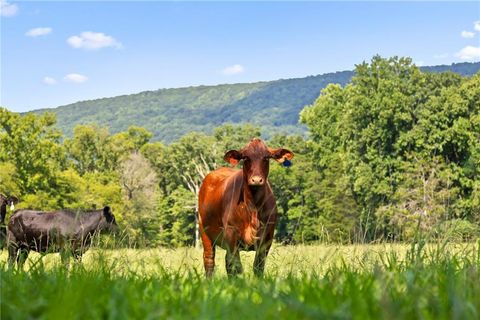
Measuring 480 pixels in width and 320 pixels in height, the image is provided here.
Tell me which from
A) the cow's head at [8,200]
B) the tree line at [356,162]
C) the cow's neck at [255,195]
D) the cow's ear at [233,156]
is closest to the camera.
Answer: the cow's neck at [255,195]

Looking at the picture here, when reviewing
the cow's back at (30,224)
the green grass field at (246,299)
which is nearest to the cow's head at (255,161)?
the green grass field at (246,299)

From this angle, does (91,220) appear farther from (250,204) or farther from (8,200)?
(250,204)

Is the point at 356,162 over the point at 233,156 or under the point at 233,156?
under

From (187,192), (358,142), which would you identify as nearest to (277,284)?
(358,142)

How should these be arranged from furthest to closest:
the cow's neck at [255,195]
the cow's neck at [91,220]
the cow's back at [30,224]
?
1. the cow's neck at [91,220]
2. the cow's back at [30,224]
3. the cow's neck at [255,195]

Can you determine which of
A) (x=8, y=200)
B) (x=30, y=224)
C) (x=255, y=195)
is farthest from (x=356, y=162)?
(x=255, y=195)

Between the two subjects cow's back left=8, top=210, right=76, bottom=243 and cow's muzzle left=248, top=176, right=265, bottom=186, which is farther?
cow's back left=8, top=210, right=76, bottom=243

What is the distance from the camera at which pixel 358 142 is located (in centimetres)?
5072

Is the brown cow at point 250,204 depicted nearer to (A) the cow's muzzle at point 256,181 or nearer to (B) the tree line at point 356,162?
(A) the cow's muzzle at point 256,181

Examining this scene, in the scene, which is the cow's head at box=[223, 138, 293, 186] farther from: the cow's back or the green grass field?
the cow's back

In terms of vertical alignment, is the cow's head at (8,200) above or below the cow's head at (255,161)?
below

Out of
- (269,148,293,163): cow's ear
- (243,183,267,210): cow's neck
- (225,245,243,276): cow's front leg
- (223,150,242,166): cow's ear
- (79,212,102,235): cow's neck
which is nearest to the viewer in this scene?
(225,245,243,276): cow's front leg

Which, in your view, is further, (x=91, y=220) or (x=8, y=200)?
(x=8, y=200)

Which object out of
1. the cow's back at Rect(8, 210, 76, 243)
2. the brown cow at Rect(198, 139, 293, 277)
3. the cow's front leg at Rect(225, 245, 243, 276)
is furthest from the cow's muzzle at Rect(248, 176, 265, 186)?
the cow's back at Rect(8, 210, 76, 243)
